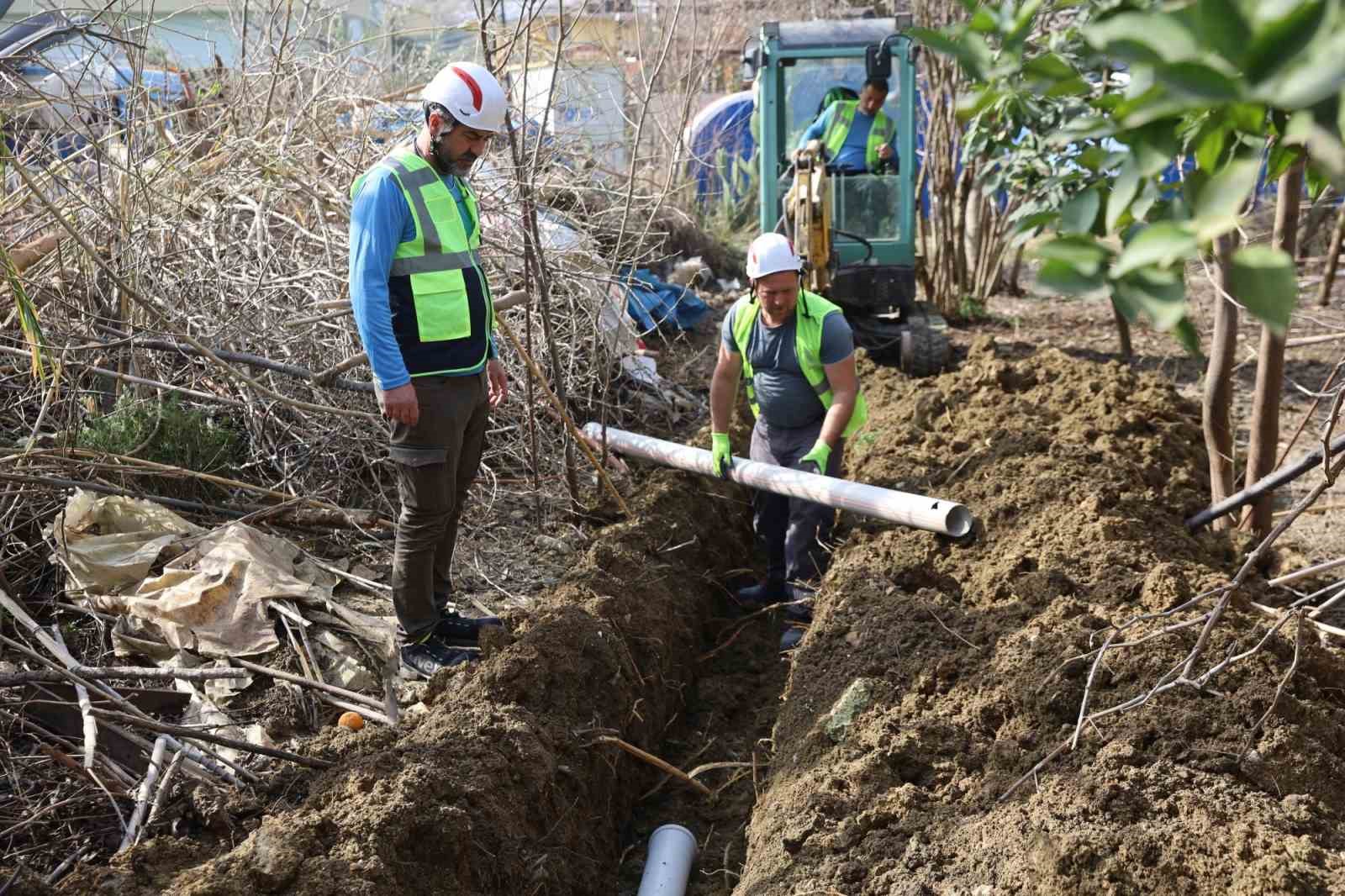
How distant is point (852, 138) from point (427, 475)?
5.77 m

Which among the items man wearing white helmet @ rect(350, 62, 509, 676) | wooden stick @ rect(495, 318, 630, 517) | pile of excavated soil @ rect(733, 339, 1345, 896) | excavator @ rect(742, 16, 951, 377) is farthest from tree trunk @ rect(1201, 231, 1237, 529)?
excavator @ rect(742, 16, 951, 377)

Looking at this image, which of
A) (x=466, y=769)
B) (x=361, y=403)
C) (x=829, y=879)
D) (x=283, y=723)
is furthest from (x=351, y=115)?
(x=829, y=879)

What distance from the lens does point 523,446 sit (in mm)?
6238

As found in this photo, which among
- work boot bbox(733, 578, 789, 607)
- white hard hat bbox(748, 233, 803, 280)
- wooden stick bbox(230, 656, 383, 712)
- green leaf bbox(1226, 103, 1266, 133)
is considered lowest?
work boot bbox(733, 578, 789, 607)

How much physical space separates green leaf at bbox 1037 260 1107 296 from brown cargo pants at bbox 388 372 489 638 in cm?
330

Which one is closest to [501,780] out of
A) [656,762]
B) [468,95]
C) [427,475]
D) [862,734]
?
[656,762]

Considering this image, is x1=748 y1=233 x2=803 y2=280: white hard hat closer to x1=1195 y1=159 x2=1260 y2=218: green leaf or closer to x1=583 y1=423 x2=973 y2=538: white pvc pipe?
x1=583 y1=423 x2=973 y2=538: white pvc pipe

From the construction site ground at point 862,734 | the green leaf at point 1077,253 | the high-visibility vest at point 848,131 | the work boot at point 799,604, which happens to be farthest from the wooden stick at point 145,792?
the high-visibility vest at point 848,131

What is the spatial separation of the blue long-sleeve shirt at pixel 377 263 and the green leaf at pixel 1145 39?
3.22 meters

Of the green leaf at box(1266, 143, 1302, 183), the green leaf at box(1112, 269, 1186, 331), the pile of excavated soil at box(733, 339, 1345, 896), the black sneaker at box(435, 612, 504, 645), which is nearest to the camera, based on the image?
the green leaf at box(1112, 269, 1186, 331)

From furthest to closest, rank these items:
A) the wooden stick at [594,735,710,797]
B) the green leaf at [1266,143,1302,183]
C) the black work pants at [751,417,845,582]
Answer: the black work pants at [751,417,845,582], the wooden stick at [594,735,710,797], the green leaf at [1266,143,1302,183]

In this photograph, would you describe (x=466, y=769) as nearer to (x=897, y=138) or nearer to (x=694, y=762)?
(x=694, y=762)

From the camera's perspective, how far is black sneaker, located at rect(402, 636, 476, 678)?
4.35m

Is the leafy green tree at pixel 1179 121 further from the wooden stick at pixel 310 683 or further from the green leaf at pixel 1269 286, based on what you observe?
the wooden stick at pixel 310 683
